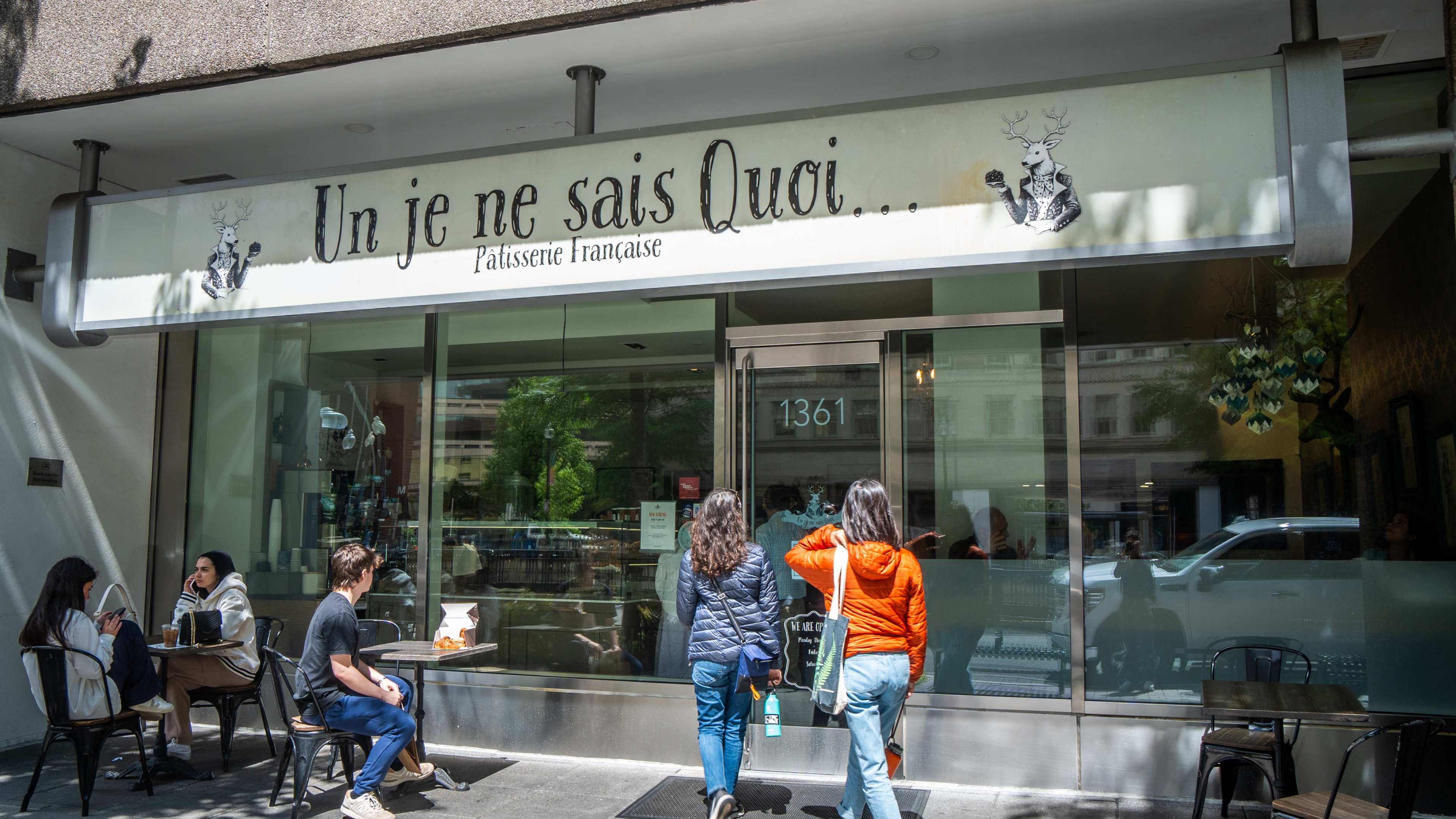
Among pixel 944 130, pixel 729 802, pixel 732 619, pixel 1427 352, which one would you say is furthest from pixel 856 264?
pixel 1427 352

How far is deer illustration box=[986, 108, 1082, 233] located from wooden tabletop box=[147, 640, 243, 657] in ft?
17.2

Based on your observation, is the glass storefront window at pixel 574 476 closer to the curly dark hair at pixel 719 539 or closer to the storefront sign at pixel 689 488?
the storefront sign at pixel 689 488

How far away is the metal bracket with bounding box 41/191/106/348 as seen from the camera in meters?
7.02

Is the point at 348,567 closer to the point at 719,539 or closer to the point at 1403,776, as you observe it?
the point at 719,539

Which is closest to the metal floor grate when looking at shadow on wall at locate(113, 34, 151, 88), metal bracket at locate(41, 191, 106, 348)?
metal bracket at locate(41, 191, 106, 348)

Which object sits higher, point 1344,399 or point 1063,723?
point 1344,399

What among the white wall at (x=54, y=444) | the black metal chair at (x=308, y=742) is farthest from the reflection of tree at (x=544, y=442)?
the white wall at (x=54, y=444)

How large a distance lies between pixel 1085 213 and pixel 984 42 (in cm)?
127

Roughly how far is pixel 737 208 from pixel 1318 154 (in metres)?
2.79

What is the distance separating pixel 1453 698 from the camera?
552 cm

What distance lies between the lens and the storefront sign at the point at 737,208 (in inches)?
194

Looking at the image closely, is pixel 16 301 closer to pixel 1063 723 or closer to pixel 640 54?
pixel 640 54

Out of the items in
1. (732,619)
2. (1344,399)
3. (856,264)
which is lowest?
(732,619)

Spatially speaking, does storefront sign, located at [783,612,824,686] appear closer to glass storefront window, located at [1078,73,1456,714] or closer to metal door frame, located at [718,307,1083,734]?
metal door frame, located at [718,307,1083,734]
